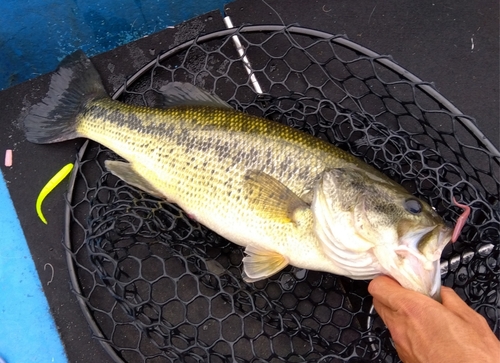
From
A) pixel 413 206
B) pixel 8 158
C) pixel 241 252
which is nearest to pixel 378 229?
pixel 413 206

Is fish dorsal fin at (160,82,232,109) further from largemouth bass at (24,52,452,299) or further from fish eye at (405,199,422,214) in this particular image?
fish eye at (405,199,422,214)

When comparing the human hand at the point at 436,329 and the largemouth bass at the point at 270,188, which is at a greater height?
the largemouth bass at the point at 270,188

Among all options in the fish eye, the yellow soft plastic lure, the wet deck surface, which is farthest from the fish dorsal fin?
the fish eye

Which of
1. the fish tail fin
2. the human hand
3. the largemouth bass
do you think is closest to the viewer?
the human hand

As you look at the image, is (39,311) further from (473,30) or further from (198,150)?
(473,30)

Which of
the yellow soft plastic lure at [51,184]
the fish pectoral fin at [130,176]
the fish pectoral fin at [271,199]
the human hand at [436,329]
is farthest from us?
the yellow soft plastic lure at [51,184]

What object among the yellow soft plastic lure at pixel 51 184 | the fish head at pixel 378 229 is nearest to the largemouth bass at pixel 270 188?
the fish head at pixel 378 229

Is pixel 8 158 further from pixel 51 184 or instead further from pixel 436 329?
pixel 436 329

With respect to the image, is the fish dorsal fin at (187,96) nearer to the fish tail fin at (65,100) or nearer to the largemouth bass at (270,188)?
the largemouth bass at (270,188)
